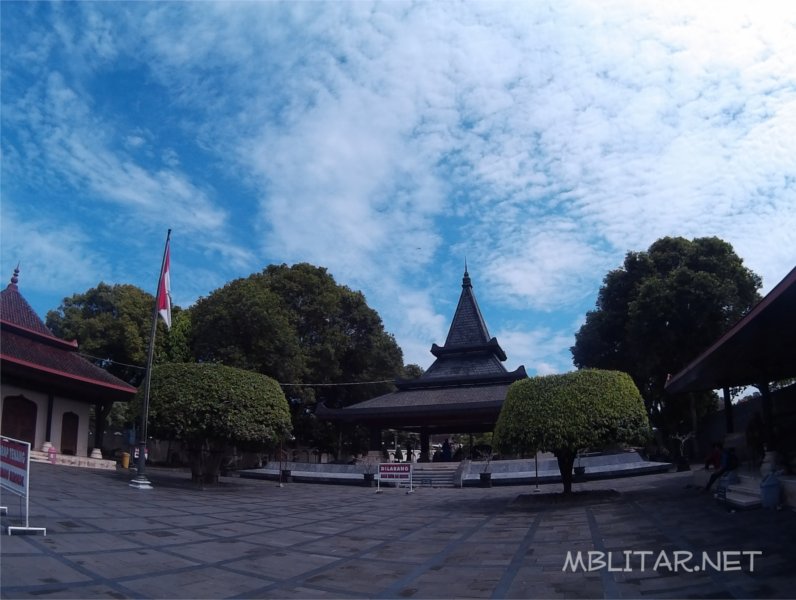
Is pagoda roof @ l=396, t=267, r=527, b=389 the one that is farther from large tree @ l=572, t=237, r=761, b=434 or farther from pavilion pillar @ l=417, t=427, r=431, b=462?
large tree @ l=572, t=237, r=761, b=434

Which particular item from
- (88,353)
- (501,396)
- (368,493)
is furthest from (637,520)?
(88,353)

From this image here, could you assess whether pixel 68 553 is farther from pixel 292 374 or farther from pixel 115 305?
→ pixel 115 305

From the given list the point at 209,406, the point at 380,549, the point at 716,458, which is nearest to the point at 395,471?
the point at 209,406

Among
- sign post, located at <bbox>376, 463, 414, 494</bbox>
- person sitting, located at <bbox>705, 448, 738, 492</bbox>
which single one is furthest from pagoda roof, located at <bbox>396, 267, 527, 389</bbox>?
person sitting, located at <bbox>705, 448, 738, 492</bbox>

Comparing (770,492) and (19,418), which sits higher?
(19,418)

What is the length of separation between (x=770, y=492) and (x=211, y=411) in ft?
55.8

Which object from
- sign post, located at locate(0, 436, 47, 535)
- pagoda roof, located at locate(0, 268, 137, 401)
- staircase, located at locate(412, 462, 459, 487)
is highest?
pagoda roof, located at locate(0, 268, 137, 401)

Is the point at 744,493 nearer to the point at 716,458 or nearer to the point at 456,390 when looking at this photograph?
the point at 716,458

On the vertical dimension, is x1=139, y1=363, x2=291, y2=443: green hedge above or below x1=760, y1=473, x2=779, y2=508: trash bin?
above

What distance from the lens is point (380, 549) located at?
34.5 ft

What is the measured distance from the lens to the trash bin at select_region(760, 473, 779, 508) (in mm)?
11148

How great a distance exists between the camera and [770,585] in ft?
21.6

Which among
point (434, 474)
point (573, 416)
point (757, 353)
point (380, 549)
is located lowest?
point (434, 474)

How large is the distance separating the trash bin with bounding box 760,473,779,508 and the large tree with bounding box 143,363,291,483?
16.1 metres
